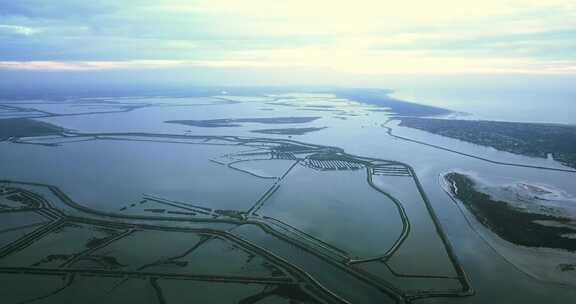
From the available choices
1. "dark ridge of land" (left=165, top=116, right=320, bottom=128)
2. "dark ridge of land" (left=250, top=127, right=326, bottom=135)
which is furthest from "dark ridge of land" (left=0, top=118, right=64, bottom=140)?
"dark ridge of land" (left=250, top=127, right=326, bottom=135)

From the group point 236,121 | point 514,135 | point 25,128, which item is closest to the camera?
point 514,135

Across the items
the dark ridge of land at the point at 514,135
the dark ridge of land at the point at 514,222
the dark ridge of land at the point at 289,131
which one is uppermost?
the dark ridge of land at the point at 514,135

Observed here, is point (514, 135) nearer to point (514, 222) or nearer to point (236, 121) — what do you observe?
point (514, 222)

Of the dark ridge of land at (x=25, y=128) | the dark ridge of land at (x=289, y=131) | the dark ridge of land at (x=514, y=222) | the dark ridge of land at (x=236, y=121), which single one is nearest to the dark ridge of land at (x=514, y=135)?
the dark ridge of land at (x=514, y=222)

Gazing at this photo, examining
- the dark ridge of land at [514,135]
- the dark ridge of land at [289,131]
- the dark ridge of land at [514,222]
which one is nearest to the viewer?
the dark ridge of land at [514,222]

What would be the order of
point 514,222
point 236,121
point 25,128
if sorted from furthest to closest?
point 236,121, point 25,128, point 514,222

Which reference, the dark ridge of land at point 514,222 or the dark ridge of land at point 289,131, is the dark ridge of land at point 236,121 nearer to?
the dark ridge of land at point 289,131

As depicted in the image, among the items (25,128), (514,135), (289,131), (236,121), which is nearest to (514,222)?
(514,135)

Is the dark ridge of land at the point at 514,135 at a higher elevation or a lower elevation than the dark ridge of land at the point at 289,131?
higher
